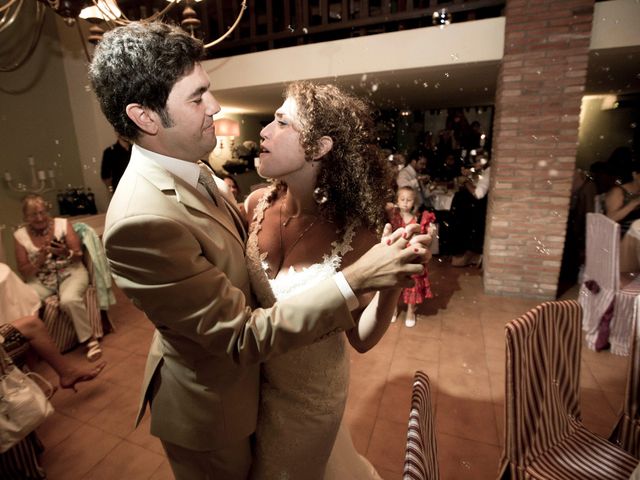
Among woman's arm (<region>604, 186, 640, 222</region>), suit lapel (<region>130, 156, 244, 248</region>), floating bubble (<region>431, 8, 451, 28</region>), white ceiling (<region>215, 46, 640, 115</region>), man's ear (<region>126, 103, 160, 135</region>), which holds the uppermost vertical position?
floating bubble (<region>431, 8, 451, 28</region>)

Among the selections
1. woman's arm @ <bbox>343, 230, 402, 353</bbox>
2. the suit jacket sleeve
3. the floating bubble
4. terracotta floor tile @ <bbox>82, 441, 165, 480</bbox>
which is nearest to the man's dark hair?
the suit jacket sleeve

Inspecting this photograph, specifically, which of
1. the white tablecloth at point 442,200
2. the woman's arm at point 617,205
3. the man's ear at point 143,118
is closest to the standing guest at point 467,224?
the white tablecloth at point 442,200

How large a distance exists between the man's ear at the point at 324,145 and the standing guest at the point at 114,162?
4.67 metres

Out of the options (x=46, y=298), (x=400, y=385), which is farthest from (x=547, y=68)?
(x=46, y=298)

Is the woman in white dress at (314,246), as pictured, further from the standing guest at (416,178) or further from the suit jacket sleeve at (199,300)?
the standing guest at (416,178)

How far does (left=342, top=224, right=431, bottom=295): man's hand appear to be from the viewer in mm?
796

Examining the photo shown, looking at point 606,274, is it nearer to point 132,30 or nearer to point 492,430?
point 492,430

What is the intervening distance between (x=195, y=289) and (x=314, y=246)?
61 cm

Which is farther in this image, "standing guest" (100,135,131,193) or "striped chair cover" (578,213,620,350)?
"standing guest" (100,135,131,193)

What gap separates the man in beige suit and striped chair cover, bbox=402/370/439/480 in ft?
0.90

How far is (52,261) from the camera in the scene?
3236 mm

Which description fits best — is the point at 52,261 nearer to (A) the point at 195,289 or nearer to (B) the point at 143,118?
(B) the point at 143,118

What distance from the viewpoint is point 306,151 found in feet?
4.17

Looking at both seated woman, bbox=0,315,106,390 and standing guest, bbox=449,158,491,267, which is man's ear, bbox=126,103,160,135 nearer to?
seated woman, bbox=0,315,106,390
